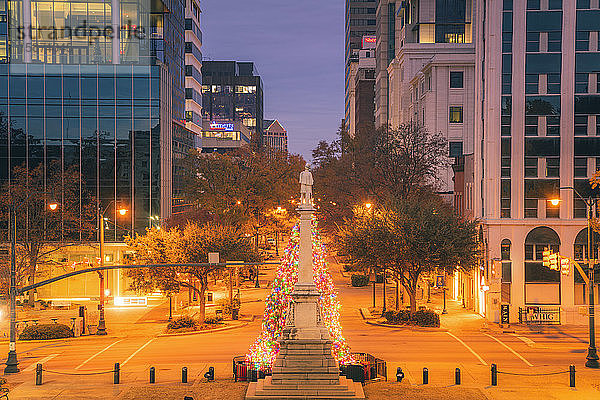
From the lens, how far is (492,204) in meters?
51.7

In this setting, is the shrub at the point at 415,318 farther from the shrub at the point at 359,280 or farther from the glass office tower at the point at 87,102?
the glass office tower at the point at 87,102

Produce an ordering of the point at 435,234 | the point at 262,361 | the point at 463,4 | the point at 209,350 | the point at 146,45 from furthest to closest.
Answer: the point at 463,4 < the point at 146,45 < the point at 435,234 < the point at 209,350 < the point at 262,361

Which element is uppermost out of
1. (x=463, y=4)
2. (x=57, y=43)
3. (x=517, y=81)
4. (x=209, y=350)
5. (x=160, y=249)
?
(x=463, y=4)

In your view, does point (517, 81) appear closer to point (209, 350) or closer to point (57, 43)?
point (209, 350)

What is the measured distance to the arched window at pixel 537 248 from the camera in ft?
168

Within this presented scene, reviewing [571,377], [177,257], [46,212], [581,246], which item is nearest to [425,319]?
[581,246]

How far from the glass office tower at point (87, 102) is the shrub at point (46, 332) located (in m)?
18.6

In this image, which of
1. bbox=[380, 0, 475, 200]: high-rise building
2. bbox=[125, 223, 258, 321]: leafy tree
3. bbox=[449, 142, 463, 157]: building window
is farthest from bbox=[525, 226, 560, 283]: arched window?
bbox=[449, 142, 463, 157]: building window

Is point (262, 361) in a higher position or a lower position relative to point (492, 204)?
lower

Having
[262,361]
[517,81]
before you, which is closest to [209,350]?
[262,361]

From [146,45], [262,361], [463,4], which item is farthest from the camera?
[463,4]

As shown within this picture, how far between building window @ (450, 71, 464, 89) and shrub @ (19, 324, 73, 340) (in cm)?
5009

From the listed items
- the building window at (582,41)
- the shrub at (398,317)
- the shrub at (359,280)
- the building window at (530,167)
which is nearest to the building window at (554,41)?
the building window at (582,41)

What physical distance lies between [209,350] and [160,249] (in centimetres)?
1172
